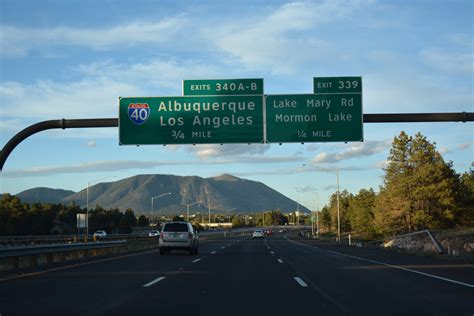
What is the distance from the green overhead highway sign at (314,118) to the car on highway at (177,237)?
11713 millimetres

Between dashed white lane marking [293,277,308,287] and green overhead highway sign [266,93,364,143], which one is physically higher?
green overhead highway sign [266,93,364,143]

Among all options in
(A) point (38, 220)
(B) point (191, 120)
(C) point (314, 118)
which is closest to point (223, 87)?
(B) point (191, 120)

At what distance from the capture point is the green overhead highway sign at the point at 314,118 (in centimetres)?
2300

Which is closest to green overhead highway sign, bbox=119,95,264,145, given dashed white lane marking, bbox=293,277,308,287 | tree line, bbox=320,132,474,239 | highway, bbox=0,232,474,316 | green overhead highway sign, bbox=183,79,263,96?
green overhead highway sign, bbox=183,79,263,96

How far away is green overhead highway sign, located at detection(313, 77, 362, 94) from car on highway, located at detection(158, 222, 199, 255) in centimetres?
1313

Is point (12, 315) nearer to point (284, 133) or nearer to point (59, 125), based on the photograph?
point (59, 125)

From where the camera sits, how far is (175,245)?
3272 centimetres

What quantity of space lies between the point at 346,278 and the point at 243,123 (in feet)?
27.3

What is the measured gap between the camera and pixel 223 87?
78.3 ft

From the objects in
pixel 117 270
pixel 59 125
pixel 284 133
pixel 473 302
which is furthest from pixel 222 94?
pixel 473 302

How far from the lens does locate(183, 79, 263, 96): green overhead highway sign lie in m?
23.7

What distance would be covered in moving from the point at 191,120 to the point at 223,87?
2.02m

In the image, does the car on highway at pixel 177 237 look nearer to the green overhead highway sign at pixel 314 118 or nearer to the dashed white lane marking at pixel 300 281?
the green overhead highway sign at pixel 314 118

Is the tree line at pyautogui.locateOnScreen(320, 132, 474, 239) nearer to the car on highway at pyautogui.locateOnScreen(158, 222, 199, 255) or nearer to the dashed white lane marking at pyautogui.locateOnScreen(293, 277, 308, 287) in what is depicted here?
the car on highway at pyautogui.locateOnScreen(158, 222, 199, 255)
